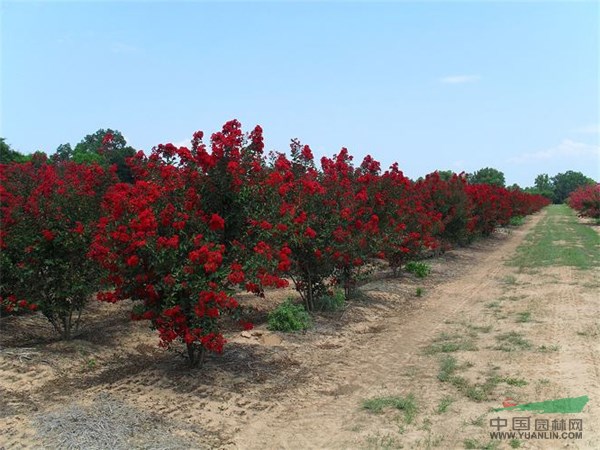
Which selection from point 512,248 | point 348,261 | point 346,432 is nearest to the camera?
point 346,432

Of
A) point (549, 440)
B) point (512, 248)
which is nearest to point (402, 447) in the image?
point (549, 440)

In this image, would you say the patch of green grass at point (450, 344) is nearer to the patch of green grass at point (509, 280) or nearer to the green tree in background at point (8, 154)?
the patch of green grass at point (509, 280)

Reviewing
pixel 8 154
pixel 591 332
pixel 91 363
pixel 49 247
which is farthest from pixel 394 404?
pixel 8 154

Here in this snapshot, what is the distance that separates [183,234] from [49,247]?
269 cm

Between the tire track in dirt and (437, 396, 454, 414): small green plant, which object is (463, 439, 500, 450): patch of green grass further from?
the tire track in dirt

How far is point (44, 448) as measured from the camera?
4594 millimetres

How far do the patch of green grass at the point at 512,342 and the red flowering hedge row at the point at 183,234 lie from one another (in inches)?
131

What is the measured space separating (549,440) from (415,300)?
774 centimetres

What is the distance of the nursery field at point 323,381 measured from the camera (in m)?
4.92

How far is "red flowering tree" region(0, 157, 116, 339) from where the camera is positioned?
7.37 m

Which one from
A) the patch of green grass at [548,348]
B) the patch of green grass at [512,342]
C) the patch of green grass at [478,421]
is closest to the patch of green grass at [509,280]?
the patch of green grass at [512,342]

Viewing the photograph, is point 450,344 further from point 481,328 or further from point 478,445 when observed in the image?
point 478,445

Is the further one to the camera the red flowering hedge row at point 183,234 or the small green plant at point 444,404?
the red flowering hedge row at point 183,234

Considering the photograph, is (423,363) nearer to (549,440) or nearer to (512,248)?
(549,440)
